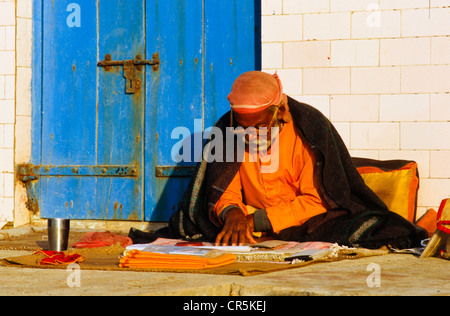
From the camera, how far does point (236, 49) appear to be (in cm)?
610

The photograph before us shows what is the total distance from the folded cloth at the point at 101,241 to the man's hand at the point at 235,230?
847 mm

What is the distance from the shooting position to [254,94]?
4.71 meters

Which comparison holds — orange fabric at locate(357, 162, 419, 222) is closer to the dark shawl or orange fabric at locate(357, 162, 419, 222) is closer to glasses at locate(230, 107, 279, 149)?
the dark shawl

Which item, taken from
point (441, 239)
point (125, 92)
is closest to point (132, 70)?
point (125, 92)

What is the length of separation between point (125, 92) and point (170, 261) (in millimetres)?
2889

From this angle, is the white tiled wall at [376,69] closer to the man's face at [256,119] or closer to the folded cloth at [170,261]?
the man's face at [256,119]

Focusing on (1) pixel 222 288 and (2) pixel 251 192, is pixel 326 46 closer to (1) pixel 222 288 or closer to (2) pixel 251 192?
(2) pixel 251 192

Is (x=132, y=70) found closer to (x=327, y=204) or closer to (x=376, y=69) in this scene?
(x=376, y=69)

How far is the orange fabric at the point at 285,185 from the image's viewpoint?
190 inches

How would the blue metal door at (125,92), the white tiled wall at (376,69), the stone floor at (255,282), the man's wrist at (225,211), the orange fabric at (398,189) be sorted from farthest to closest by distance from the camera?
the blue metal door at (125,92)
the white tiled wall at (376,69)
the orange fabric at (398,189)
the man's wrist at (225,211)
the stone floor at (255,282)

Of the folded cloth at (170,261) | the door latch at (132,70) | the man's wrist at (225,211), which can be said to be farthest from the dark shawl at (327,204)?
the door latch at (132,70)

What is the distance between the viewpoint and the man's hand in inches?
177
